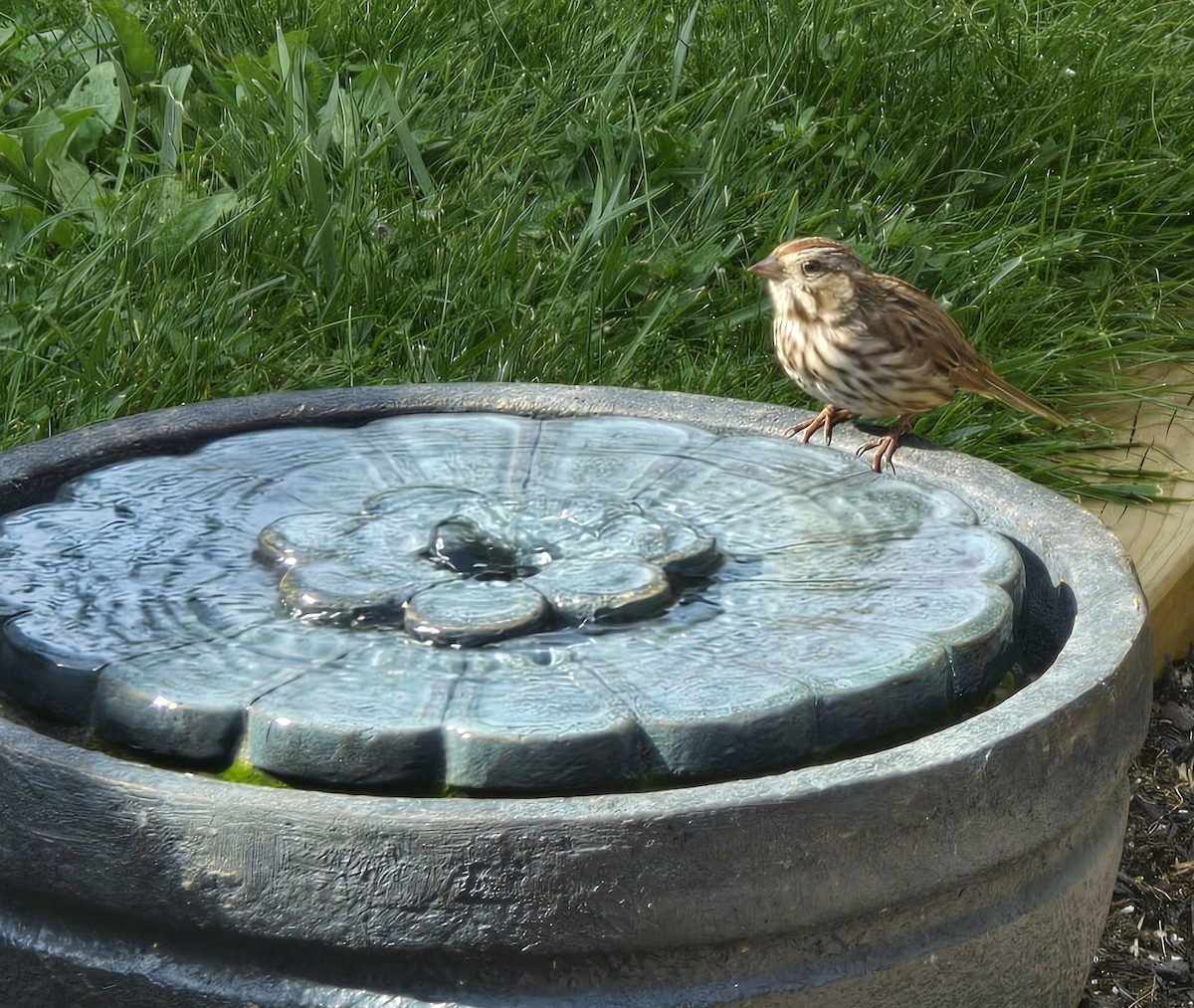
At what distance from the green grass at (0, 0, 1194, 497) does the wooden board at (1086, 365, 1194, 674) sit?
0.08 m

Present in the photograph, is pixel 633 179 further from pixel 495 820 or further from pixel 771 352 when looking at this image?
pixel 495 820

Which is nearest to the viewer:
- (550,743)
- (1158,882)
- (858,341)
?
(550,743)

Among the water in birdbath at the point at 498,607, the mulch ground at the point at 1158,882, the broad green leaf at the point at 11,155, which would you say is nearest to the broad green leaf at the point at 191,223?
the broad green leaf at the point at 11,155

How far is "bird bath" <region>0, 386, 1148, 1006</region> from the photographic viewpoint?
1.34 meters

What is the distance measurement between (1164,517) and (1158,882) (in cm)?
84

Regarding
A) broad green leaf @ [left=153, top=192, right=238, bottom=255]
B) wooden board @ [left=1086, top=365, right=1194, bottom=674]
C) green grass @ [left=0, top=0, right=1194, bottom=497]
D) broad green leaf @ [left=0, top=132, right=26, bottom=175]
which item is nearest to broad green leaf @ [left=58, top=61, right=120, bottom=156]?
green grass @ [left=0, top=0, right=1194, bottom=497]

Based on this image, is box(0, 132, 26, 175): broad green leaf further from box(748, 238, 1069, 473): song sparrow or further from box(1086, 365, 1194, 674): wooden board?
box(1086, 365, 1194, 674): wooden board

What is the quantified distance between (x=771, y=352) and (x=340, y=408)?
1.44 metres

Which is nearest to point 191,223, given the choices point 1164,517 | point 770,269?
point 770,269

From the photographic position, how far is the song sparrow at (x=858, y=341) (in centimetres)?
254

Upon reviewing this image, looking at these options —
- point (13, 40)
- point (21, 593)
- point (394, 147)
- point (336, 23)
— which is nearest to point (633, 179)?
point (394, 147)

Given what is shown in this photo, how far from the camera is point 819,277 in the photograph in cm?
268

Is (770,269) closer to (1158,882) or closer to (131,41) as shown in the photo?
(1158,882)

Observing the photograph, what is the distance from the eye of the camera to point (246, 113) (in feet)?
12.4
